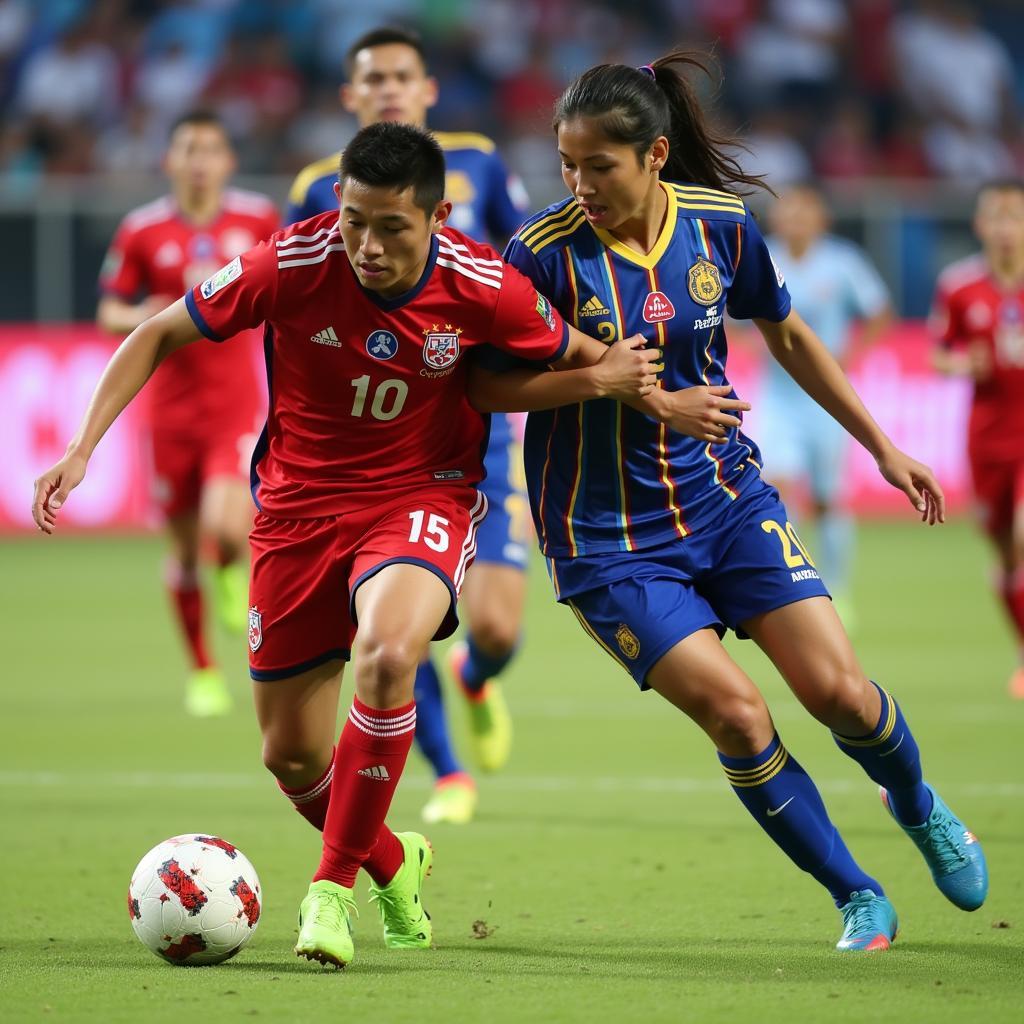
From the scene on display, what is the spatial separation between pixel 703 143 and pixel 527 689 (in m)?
5.24

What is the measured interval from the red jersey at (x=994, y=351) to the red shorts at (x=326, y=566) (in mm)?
5611

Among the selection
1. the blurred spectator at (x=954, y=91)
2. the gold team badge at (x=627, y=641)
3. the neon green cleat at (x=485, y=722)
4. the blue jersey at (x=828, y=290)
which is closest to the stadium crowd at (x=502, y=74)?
the blurred spectator at (x=954, y=91)

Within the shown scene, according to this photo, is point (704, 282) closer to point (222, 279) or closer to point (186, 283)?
point (222, 279)

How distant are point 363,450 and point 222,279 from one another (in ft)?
1.81

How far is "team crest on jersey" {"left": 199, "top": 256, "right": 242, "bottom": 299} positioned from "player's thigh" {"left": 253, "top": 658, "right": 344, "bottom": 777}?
0.97 metres

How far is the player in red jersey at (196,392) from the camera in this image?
31.0 ft

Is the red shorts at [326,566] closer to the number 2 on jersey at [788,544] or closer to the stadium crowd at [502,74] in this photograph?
the number 2 on jersey at [788,544]

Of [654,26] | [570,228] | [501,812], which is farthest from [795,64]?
[570,228]

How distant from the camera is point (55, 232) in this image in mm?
17578

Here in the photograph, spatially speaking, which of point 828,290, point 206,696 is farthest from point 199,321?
point 828,290

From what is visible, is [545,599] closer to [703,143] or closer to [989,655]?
[989,655]

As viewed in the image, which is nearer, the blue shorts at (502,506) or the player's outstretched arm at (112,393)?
the player's outstretched arm at (112,393)

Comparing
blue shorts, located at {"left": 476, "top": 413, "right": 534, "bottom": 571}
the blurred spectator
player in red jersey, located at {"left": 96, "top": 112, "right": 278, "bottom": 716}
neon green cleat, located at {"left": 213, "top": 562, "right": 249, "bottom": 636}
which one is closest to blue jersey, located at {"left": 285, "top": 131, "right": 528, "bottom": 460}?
blue shorts, located at {"left": 476, "top": 413, "right": 534, "bottom": 571}

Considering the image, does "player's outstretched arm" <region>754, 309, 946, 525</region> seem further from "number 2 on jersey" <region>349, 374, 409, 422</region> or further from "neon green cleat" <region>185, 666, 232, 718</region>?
"neon green cleat" <region>185, 666, 232, 718</region>
